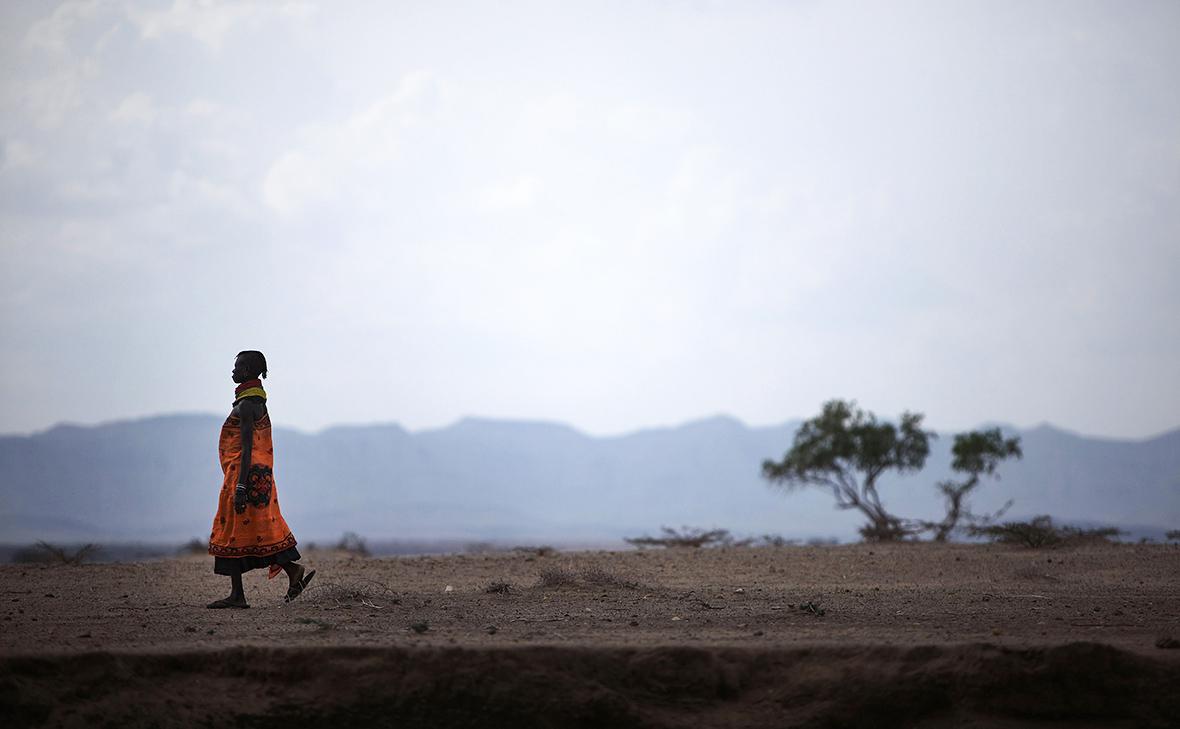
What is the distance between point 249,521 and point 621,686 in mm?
4664

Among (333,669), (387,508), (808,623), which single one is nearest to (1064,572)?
(808,623)

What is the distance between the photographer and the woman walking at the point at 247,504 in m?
10.0

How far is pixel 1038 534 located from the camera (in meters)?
17.3

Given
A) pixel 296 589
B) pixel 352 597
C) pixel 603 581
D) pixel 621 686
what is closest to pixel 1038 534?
pixel 603 581

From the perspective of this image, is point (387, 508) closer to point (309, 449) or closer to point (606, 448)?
point (309, 449)

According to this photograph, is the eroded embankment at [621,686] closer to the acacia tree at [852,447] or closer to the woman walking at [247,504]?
the woman walking at [247,504]

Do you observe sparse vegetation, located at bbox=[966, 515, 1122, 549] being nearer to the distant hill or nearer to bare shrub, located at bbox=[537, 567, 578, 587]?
bare shrub, located at bbox=[537, 567, 578, 587]

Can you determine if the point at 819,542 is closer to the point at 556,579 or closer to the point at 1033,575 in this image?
the point at 1033,575

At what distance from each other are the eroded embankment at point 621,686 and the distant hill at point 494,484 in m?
97.0

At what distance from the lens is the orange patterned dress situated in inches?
396

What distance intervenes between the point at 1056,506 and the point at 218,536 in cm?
13702

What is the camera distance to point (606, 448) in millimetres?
188375

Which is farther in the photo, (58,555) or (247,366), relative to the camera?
(58,555)

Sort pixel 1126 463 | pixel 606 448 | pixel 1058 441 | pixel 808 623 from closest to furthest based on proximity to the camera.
Result: pixel 808 623, pixel 1126 463, pixel 1058 441, pixel 606 448
